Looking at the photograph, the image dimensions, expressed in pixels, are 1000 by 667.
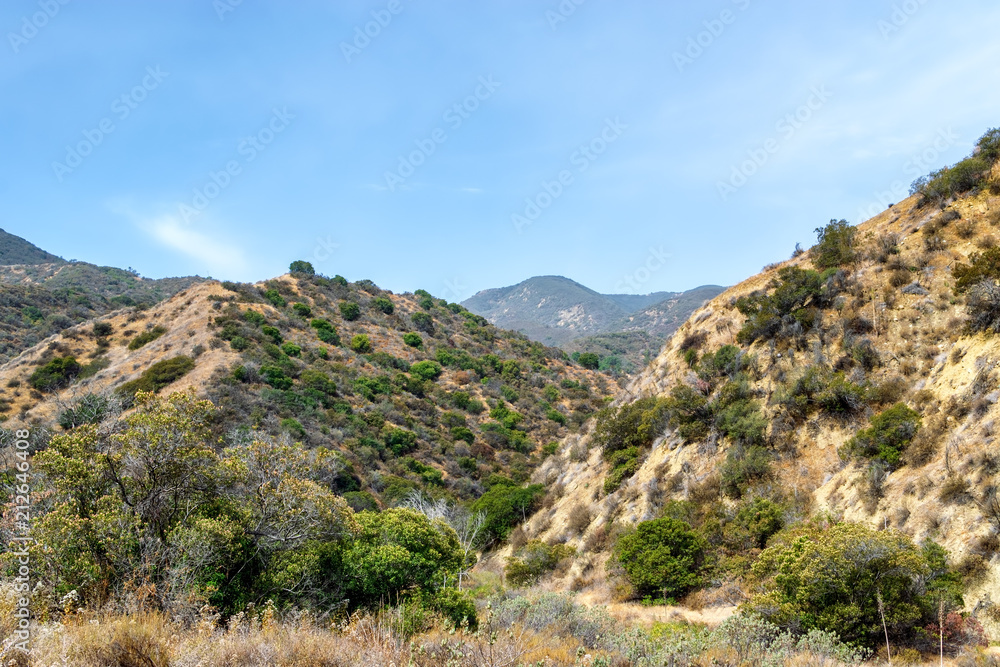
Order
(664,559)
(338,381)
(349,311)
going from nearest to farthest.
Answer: (664,559), (338,381), (349,311)

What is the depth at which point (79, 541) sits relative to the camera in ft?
22.6

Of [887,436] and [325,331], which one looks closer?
Answer: [887,436]

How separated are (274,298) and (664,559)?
140ft

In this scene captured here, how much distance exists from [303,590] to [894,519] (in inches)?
489

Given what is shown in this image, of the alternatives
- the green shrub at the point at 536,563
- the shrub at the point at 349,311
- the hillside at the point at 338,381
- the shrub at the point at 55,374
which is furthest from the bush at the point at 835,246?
the shrub at the point at 55,374

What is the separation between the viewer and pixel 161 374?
31.4m

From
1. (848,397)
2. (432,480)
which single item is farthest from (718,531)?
(432,480)

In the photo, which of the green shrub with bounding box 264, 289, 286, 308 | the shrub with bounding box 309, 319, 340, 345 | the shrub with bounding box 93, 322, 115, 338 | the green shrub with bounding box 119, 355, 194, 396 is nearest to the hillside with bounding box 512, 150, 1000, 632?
the green shrub with bounding box 119, 355, 194, 396

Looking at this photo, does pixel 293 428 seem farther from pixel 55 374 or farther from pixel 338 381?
pixel 55 374

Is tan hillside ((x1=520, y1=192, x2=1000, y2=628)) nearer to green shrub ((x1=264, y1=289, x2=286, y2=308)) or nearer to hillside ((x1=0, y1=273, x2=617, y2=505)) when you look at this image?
hillside ((x1=0, y1=273, x2=617, y2=505))

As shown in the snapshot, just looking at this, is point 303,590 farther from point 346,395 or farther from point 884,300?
point 346,395

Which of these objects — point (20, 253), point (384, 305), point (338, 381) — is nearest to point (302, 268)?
point (384, 305)

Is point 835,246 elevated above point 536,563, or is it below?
above

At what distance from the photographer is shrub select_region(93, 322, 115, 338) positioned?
4022 centimetres
